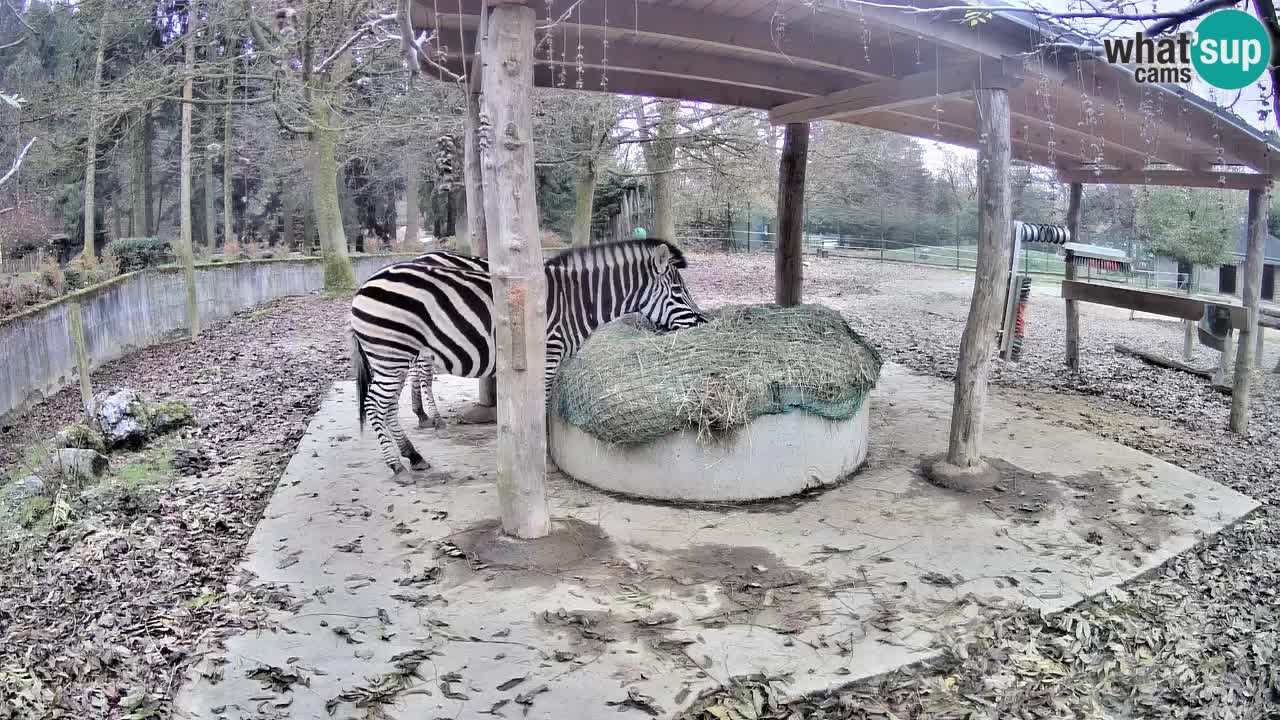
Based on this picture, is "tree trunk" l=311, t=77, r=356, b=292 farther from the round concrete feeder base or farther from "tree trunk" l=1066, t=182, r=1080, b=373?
"tree trunk" l=1066, t=182, r=1080, b=373

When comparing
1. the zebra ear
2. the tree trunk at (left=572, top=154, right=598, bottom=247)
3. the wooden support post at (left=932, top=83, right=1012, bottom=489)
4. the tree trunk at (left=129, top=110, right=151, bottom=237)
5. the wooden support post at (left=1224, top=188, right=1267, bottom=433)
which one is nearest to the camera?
the wooden support post at (left=932, top=83, right=1012, bottom=489)

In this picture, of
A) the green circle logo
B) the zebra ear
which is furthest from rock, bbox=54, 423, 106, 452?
the green circle logo

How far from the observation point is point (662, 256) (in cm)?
650

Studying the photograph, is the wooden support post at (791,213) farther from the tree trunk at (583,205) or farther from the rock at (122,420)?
the tree trunk at (583,205)

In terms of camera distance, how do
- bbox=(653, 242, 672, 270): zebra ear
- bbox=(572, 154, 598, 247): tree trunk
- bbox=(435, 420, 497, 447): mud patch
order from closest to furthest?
bbox=(653, 242, 672, 270): zebra ear < bbox=(435, 420, 497, 447): mud patch < bbox=(572, 154, 598, 247): tree trunk

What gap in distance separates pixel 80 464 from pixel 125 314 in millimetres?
8091

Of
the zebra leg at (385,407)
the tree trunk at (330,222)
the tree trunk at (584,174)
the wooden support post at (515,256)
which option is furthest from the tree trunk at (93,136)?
the wooden support post at (515,256)

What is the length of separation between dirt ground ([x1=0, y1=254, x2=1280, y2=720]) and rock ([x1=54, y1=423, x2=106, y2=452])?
60 centimetres

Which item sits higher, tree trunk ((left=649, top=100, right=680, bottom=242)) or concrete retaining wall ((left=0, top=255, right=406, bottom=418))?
tree trunk ((left=649, top=100, right=680, bottom=242))

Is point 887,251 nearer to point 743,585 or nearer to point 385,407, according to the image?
point 385,407

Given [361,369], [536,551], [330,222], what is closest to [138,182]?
[330,222]

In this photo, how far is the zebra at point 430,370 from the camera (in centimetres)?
598

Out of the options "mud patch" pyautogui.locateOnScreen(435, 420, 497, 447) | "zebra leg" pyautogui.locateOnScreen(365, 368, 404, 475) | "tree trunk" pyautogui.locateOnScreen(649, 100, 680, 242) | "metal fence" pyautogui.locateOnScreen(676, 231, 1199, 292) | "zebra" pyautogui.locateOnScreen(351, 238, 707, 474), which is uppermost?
"tree trunk" pyautogui.locateOnScreen(649, 100, 680, 242)

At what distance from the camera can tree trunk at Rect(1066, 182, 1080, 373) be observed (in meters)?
9.58
